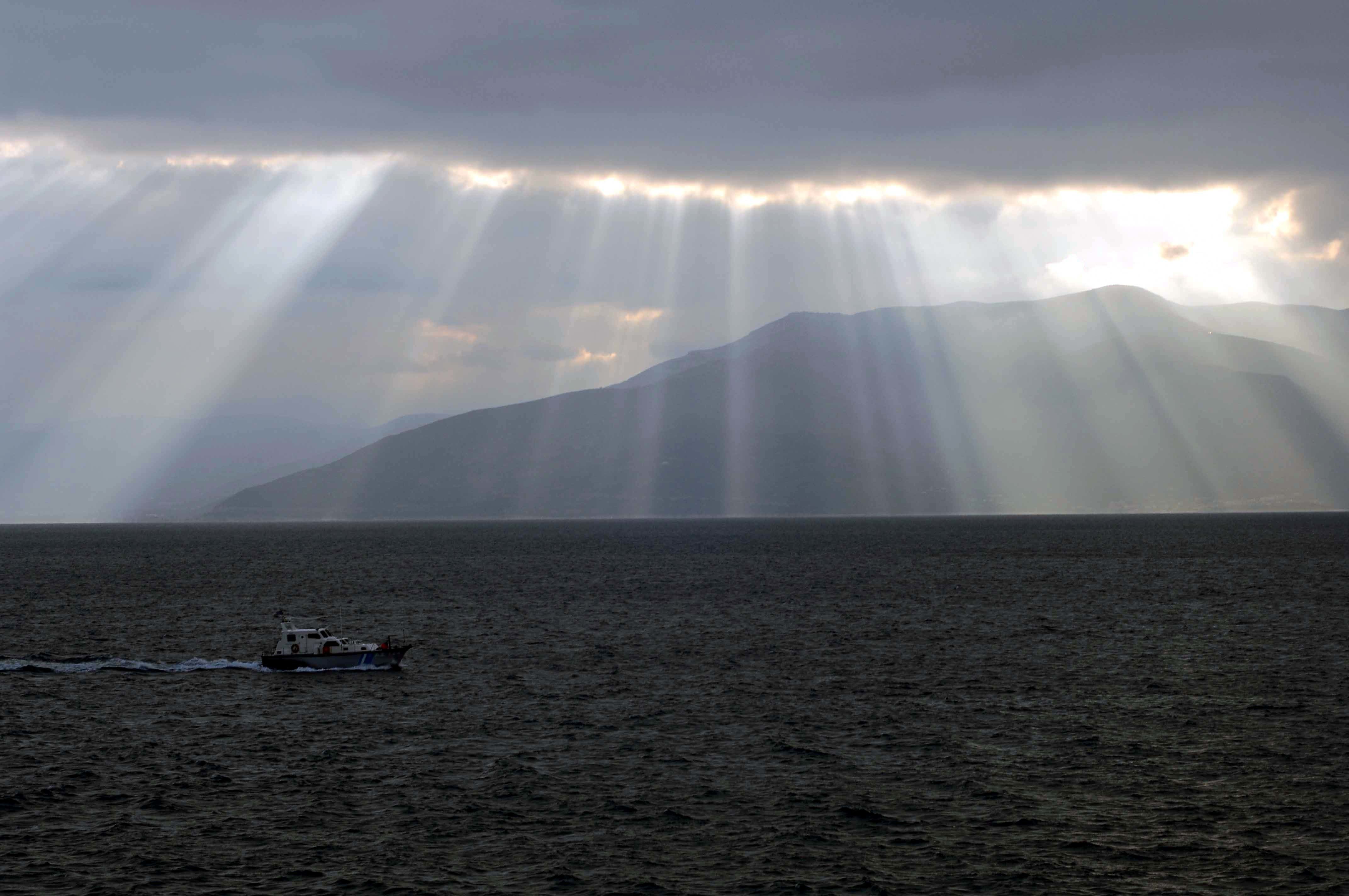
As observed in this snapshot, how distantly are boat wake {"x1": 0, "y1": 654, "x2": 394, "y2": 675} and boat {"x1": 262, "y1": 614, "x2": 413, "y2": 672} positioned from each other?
392 mm

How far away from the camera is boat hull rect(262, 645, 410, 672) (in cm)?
9006

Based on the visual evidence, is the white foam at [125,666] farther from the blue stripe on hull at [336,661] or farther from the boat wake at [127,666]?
the blue stripe on hull at [336,661]

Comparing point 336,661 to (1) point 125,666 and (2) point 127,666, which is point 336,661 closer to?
(2) point 127,666

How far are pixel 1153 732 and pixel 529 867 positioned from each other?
119 ft

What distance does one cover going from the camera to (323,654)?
9025cm

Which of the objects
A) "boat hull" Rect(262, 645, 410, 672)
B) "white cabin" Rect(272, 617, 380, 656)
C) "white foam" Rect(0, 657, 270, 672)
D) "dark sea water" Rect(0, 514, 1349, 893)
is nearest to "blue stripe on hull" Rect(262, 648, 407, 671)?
"boat hull" Rect(262, 645, 410, 672)

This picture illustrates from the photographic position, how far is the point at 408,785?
175 feet

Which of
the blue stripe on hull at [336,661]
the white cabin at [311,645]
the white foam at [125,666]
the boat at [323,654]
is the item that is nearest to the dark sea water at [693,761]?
the white foam at [125,666]

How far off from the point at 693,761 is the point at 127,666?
52.9 metres

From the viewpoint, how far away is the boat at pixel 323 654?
90.2 meters

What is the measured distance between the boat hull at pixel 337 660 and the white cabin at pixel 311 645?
0.64 feet

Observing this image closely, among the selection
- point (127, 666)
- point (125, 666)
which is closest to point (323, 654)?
point (127, 666)

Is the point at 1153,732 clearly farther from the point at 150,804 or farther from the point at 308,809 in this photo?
the point at 150,804

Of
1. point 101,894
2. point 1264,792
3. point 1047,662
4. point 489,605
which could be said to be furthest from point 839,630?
point 101,894
